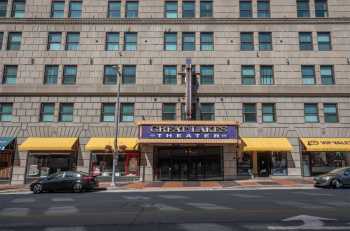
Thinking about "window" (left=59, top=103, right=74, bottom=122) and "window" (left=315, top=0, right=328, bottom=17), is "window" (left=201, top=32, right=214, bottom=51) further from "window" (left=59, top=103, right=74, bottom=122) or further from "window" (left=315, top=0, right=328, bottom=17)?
"window" (left=59, top=103, right=74, bottom=122)

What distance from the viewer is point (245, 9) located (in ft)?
98.9

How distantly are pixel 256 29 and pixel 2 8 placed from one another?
2525cm

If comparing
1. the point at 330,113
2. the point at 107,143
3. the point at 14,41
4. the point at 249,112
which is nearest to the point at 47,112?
the point at 107,143

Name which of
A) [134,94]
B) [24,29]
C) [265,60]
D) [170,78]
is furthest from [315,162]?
[24,29]

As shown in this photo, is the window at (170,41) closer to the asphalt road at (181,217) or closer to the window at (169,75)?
the window at (169,75)

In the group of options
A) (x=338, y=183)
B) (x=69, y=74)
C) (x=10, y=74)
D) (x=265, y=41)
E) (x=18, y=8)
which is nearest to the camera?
(x=338, y=183)

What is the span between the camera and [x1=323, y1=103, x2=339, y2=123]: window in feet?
91.4

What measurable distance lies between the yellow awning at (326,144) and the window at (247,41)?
32.8 ft

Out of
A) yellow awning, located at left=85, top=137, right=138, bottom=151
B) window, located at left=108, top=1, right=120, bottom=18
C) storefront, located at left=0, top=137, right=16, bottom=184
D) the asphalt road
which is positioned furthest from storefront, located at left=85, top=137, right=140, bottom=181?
the asphalt road

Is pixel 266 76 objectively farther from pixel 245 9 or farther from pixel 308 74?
pixel 245 9

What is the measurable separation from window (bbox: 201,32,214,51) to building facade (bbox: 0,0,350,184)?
0.33 feet

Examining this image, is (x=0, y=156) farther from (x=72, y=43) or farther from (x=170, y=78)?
(x=170, y=78)

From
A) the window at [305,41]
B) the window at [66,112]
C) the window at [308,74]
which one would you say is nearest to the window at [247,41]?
the window at [305,41]

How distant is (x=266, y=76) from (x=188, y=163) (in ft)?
36.4
